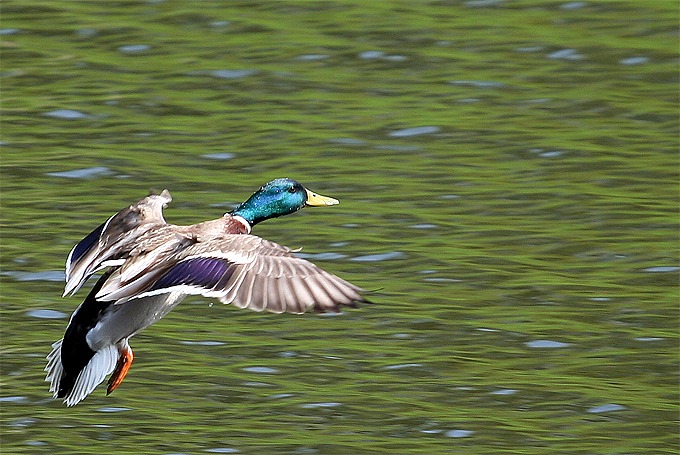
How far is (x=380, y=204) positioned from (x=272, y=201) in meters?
2.94

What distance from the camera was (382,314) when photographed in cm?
1109

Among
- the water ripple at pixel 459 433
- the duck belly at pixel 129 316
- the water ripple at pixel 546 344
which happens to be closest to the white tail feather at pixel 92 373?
the duck belly at pixel 129 316

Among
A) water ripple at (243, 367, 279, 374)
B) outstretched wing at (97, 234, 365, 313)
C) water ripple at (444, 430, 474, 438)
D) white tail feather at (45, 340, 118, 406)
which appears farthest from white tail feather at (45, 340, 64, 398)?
water ripple at (444, 430, 474, 438)

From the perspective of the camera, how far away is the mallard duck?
8219mm

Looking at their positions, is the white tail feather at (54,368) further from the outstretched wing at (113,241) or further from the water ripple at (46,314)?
the water ripple at (46,314)

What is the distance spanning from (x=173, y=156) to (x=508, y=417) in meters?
5.23

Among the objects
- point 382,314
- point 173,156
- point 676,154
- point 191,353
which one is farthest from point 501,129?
point 191,353

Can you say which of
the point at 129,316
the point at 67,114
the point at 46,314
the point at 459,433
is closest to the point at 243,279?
the point at 129,316

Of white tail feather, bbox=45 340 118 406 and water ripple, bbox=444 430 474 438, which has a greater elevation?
white tail feather, bbox=45 340 118 406

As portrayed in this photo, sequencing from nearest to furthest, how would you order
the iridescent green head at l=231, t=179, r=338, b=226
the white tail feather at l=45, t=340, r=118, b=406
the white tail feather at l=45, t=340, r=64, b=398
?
the white tail feather at l=45, t=340, r=118, b=406 < the white tail feather at l=45, t=340, r=64, b=398 < the iridescent green head at l=231, t=179, r=338, b=226

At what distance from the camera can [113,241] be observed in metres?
9.61

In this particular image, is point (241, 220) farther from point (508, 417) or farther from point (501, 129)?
point (501, 129)

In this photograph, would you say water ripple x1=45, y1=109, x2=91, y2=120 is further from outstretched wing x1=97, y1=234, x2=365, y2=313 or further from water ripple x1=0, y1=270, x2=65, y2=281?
outstretched wing x1=97, y1=234, x2=365, y2=313

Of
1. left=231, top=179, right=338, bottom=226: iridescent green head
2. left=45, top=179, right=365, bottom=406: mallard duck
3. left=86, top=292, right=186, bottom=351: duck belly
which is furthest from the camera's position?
left=231, top=179, right=338, bottom=226: iridescent green head
